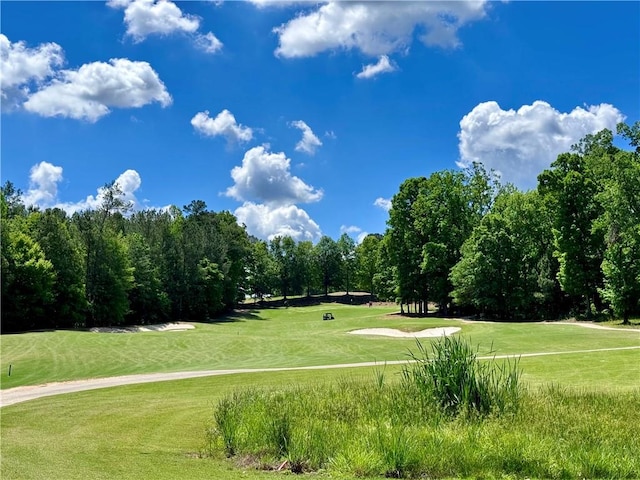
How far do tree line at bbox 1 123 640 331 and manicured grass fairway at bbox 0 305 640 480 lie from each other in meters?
10.3

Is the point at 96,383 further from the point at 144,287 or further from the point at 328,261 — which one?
the point at 328,261

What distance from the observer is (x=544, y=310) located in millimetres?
54531

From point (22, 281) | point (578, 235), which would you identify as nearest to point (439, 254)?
point (578, 235)

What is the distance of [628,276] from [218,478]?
4392 cm

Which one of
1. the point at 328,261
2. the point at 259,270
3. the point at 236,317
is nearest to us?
the point at 236,317

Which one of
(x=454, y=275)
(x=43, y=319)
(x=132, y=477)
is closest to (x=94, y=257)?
(x=43, y=319)

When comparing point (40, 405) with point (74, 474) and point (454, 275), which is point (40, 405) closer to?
point (74, 474)

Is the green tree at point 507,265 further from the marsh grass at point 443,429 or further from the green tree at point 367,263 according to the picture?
the green tree at point 367,263

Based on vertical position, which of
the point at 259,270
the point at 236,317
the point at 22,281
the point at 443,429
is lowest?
the point at 236,317

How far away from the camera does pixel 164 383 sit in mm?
21922

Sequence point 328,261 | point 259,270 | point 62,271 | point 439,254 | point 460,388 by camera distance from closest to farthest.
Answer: point 460,388 < point 62,271 < point 439,254 < point 259,270 < point 328,261

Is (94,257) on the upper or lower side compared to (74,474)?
upper

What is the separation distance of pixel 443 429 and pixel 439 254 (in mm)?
49662

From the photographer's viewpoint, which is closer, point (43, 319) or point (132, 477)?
point (132, 477)
